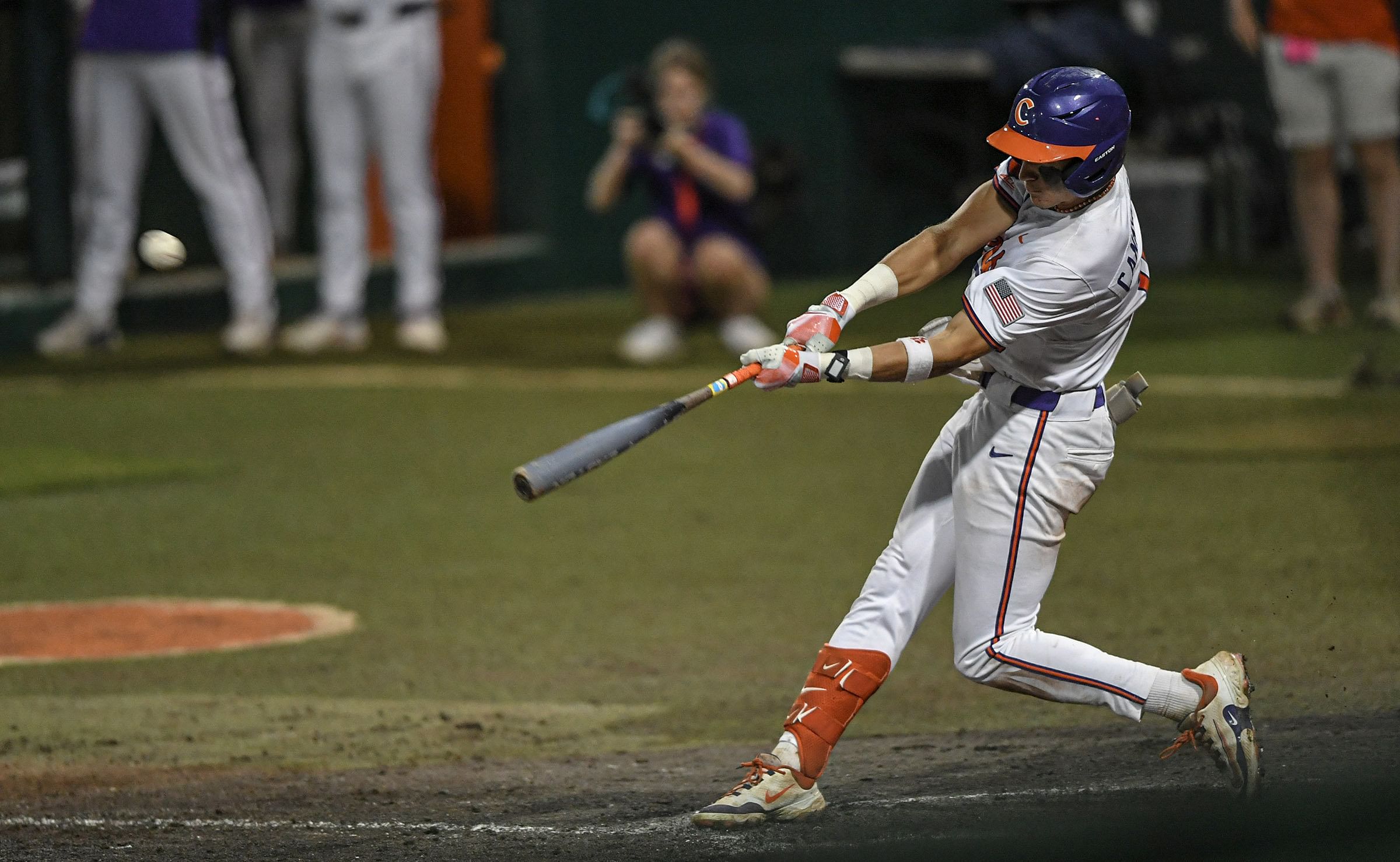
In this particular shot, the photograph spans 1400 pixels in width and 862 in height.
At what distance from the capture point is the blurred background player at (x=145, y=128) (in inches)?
440

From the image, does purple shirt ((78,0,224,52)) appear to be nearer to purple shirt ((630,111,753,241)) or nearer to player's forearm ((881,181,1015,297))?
purple shirt ((630,111,753,241))

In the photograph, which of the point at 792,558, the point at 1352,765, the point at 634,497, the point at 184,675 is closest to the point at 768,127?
the point at 634,497

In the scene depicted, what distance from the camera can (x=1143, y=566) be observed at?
22.4ft

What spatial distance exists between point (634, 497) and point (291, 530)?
131cm

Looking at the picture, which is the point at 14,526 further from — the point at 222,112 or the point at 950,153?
the point at 950,153

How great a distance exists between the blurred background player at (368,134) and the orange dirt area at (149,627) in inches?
213

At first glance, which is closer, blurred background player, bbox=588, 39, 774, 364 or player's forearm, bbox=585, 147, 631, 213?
blurred background player, bbox=588, 39, 774, 364

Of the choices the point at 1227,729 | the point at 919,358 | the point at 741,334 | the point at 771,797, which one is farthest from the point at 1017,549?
the point at 741,334

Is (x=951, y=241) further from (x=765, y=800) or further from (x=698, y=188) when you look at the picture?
(x=698, y=188)

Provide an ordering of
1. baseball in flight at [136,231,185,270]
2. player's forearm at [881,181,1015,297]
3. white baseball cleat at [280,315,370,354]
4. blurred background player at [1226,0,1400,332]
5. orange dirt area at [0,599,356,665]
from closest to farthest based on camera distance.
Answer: player's forearm at [881,181,1015,297]
orange dirt area at [0,599,356,665]
baseball in flight at [136,231,185,270]
blurred background player at [1226,0,1400,332]
white baseball cleat at [280,315,370,354]

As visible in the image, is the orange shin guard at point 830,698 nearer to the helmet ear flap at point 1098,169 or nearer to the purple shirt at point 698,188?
the helmet ear flap at point 1098,169

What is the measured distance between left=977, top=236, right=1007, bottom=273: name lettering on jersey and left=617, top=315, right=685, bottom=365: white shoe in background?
703cm

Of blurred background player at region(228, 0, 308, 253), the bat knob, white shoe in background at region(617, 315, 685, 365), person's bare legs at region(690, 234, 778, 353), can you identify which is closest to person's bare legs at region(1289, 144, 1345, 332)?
person's bare legs at region(690, 234, 778, 353)

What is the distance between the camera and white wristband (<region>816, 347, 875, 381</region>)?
411cm
